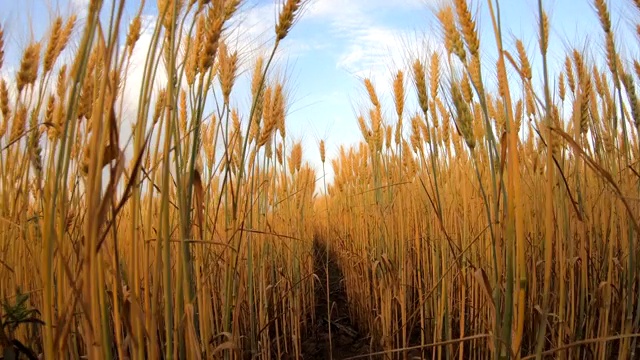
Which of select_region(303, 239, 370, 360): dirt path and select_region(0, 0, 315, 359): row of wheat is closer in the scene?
select_region(0, 0, 315, 359): row of wheat

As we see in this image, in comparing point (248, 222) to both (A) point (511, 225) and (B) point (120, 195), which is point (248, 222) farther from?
(A) point (511, 225)

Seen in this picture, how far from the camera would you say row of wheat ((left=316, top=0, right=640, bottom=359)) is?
0.92 meters

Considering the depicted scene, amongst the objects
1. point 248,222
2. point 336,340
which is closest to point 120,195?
point 248,222

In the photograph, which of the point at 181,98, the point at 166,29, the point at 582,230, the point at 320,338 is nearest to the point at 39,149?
the point at 181,98

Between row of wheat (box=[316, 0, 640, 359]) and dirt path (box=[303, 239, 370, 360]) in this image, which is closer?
row of wheat (box=[316, 0, 640, 359])

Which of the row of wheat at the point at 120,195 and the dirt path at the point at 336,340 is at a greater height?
the row of wheat at the point at 120,195

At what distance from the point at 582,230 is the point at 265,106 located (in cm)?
99

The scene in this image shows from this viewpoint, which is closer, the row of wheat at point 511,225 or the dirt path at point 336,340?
the row of wheat at point 511,225

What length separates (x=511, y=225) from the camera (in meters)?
0.89

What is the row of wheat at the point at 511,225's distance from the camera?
925 millimetres

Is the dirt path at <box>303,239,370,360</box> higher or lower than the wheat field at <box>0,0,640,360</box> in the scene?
lower

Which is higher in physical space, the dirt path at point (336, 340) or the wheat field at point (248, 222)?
the wheat field at point (248, 222)

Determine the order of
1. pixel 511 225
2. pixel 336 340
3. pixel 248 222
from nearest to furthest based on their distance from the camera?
1. pixel 511 225
2. pixel 248 222
3. pixel 336 340

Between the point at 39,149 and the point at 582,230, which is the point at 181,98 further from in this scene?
the point at 582,230
